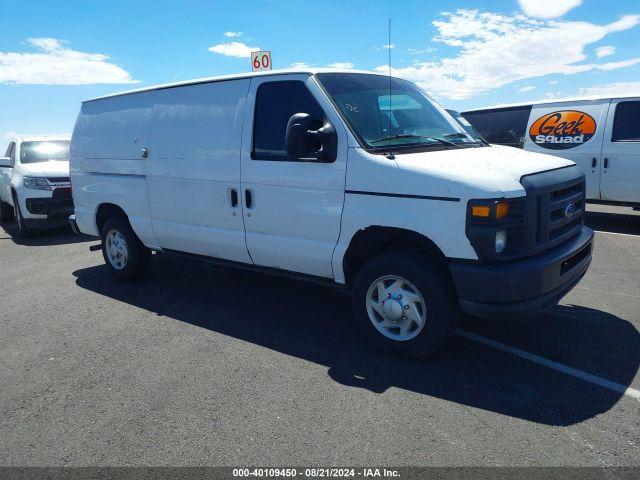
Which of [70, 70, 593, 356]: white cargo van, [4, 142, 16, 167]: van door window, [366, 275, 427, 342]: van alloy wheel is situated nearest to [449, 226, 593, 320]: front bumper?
[70, 70, 593, 356]: white cargo van

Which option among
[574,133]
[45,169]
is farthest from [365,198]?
[45,169]

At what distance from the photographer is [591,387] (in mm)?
3424

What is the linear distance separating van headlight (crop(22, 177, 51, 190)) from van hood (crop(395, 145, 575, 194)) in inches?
321

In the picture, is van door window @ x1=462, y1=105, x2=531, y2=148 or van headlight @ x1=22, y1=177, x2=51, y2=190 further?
van door window @ x1=462, y1=105, x2=531, y2=148

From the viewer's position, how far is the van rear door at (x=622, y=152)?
329 inches

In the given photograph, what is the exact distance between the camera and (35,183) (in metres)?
9.57

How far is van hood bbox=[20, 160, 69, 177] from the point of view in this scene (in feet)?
31.6

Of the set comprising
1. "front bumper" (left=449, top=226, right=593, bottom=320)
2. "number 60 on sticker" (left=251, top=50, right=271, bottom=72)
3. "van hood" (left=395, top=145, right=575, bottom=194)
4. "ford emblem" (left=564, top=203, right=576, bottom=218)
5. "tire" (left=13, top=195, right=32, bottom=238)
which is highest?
"number 60 on sticker" (left=251, top=50, right=271, bottom=72)

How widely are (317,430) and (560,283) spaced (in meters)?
2.04

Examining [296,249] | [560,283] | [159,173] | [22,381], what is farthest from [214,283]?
[560,283]

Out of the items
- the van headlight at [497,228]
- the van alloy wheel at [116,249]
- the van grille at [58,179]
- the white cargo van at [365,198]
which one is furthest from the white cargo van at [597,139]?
the van grille at [58,179]

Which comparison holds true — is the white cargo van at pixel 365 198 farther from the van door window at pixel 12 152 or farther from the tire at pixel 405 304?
the van door window at pixel 12 152

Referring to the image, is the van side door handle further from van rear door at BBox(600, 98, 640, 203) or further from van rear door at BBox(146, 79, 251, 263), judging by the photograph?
van rear door at BBox(600, 98, 640, 203)

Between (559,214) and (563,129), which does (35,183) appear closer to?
(559,214)
